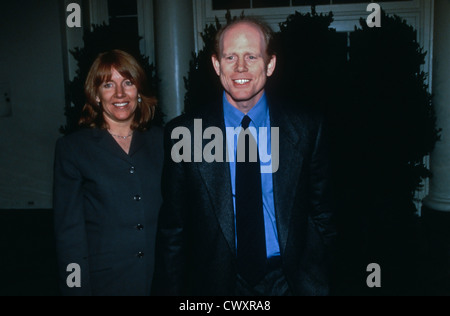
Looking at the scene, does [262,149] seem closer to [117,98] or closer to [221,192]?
[221,192]

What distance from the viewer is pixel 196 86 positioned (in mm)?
4688

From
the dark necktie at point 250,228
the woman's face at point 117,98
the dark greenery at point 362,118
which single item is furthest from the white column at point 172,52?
the dark necktie at point 250,228

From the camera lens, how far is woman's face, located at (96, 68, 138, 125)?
2072 mm

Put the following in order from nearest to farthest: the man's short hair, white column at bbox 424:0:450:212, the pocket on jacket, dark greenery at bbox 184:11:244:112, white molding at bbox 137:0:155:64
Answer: the man's short hair < the pocket on jacket < dark greenery at bbox 184:11:244:112 < white column at bbox 424:0:450:212 < white molding at bbox 137:0:155:64

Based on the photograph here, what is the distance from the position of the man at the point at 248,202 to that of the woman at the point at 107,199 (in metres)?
0.28

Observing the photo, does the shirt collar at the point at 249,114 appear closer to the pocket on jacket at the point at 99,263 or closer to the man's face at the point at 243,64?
the man's face at the point at 243,64

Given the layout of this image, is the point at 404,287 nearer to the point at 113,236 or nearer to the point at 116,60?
the point at 113,236

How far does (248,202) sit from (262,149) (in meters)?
0.26

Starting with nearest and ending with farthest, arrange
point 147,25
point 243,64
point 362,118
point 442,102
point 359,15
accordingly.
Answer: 1. point 243,64
2. point 362,118
3. point 442,102
4. point 359,15
5. point 147,25

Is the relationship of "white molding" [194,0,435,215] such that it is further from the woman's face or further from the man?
the man

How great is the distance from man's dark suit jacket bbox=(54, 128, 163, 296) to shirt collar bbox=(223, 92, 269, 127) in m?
0.56

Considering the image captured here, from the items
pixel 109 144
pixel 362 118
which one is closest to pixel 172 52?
pixel 362 118

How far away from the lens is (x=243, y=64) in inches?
68.3

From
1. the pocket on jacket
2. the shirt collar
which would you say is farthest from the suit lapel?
the shirt collar
